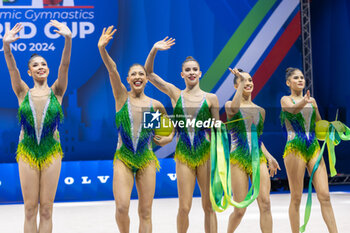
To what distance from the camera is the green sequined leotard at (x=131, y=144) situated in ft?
14.6

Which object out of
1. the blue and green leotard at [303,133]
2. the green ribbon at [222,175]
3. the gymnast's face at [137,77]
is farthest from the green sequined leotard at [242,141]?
the gymnast's face at [137,77]

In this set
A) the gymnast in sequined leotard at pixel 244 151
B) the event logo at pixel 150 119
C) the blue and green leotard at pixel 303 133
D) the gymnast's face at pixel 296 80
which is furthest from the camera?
the gymnast's face at pixel 296 80

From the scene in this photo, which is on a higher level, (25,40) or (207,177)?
(25,40)

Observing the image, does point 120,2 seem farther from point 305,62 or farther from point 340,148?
point 340,148

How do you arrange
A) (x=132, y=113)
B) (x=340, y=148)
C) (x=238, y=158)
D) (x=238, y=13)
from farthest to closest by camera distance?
(x=340, y=148) < (x=238, y=13) < (x=238, y=158) < (x=132, y=113)

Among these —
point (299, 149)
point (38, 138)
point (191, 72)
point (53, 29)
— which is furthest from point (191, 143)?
point (53, 29)

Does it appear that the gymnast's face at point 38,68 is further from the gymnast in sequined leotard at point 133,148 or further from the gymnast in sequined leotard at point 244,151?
the gymnast in sequined leotard at point 244,151

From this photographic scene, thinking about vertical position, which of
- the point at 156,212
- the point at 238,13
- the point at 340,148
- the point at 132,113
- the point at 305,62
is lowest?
the point at 156,212

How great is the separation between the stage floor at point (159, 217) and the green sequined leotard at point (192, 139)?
64.8 inches

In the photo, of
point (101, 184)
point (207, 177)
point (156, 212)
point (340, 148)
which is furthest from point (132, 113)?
point (340, 148)

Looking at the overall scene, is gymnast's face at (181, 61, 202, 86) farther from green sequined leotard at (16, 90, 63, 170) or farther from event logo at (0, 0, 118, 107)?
event logo at (0, 0, 118, 107)

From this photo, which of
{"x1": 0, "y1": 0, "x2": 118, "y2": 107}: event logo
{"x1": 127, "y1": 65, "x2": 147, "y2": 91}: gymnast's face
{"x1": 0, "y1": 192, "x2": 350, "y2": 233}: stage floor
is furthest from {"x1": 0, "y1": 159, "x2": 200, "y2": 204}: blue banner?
{"x1": 127, "y1": 65, "x2": 147, "y2": 91}: gymnast's face

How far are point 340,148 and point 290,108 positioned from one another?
591 cm

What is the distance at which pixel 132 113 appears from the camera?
454 cm
